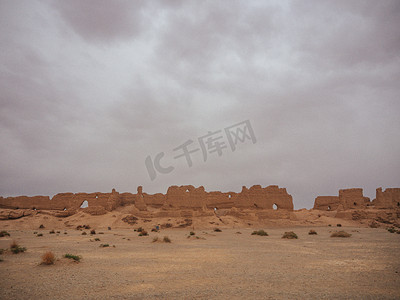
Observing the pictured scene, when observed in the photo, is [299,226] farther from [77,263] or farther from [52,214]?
[52,214]

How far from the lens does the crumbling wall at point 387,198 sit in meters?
42.0

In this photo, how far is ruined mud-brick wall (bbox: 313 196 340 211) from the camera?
49906mm

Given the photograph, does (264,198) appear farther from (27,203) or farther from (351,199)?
(27,203)

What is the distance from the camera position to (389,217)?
123 feet

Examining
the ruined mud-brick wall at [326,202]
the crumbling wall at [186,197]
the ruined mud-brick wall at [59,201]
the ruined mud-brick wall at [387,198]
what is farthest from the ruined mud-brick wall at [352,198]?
the ruined mud-brick wall at [59,201]

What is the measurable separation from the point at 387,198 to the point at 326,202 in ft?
36.6

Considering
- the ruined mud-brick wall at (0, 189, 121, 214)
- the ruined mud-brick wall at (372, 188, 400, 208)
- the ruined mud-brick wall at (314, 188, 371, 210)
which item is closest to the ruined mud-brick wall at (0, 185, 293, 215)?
the ruined mud-brick wall at (0, 189, 121, 214)

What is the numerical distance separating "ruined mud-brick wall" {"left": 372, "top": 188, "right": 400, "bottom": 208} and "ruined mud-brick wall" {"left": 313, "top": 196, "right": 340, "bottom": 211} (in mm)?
7572

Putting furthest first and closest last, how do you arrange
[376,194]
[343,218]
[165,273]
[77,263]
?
[376,194], [343,218], [77,263], [165,273]

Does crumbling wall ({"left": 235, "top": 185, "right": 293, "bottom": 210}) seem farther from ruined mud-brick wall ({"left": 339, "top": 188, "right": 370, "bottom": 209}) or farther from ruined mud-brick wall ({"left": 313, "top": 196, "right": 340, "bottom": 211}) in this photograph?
ruined mud-brick wall ({"left": 313, "top": 196, "right": 340, "bottom": 211})

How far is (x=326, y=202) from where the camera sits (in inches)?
2016

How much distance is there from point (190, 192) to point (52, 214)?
23.7 meters

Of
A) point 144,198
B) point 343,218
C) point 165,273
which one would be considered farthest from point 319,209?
point 165,273

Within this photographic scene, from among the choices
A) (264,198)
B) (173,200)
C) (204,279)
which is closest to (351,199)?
(264,198)
